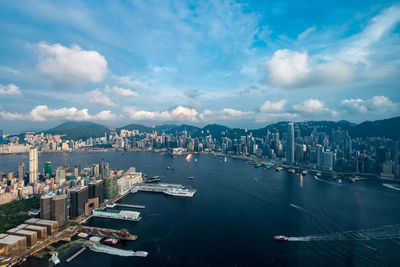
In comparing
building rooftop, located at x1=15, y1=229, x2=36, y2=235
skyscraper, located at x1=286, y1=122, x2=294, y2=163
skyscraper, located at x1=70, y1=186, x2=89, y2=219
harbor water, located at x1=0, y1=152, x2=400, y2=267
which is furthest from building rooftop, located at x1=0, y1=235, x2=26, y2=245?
skyscraper, located at x1=286, y1=122, x2=294, y2=163

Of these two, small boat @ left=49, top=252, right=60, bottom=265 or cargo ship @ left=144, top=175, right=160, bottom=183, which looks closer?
small boat @ left=49, top=252, right=60, bottom=265

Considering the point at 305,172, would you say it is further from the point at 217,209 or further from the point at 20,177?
the point at 20,177

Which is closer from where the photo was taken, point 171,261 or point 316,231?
point 171,261

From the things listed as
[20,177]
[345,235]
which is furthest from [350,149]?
[20,177]

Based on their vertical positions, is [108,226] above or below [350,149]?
below

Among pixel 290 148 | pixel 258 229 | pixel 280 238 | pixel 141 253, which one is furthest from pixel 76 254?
pixel 290 148

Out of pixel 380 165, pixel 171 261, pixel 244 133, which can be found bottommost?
pixel 171 261

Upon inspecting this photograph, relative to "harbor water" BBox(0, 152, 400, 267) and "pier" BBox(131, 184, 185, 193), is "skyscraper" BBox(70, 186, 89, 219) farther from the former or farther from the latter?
"pier" BBox(131, 184, 185, 193)
